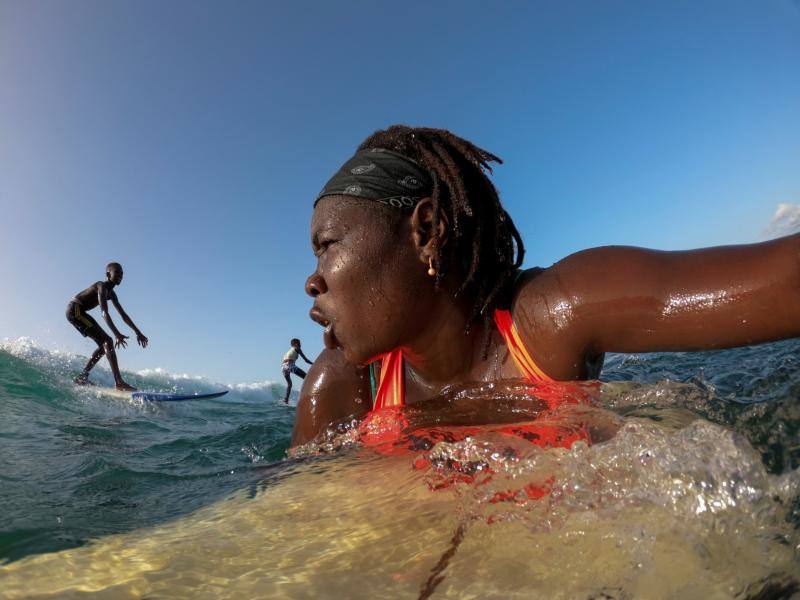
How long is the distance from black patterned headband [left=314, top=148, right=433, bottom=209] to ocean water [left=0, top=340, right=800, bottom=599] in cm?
90

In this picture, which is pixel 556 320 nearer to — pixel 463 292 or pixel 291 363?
pixel 463 292

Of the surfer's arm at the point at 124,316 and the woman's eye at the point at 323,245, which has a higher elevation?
the surfer's arm at the point at 124,316

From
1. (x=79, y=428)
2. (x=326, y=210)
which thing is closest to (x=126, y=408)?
(x=79, y=428)

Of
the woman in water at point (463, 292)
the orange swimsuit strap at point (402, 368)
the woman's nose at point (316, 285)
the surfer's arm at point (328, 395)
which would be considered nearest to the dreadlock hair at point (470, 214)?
the woman in water at point (463, 292)

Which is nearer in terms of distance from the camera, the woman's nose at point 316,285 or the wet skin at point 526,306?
the wet skin at point 526,306

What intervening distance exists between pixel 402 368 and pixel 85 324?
9.77 m

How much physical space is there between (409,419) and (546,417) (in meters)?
0.62

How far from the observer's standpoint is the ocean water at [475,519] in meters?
1.04

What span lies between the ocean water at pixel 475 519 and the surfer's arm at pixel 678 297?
1.00ft

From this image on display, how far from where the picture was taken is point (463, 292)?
217 centimetres

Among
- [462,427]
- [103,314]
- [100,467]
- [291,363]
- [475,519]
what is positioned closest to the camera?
[475,519]

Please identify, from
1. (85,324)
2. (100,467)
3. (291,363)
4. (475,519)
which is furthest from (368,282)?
(291,363)

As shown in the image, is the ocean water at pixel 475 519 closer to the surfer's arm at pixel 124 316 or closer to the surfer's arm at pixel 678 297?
the surfer's arm at pixel 678 297

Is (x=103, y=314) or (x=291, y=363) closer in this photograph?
(x=103, y=314)
